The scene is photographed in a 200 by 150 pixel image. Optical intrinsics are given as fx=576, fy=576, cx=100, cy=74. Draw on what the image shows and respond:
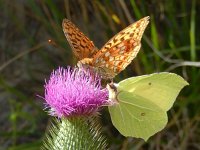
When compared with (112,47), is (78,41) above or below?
above

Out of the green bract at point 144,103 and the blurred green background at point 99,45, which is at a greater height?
the green bract at point 144,103

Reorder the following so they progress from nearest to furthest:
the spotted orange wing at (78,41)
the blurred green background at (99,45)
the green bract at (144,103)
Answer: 1. the spotted orange wing at (78,41)
2. the green bract at (144,103)
3. the blurred green background at (99,45)

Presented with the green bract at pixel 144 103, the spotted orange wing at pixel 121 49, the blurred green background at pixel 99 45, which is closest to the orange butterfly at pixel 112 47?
the spotted orange wing at pixel 121 49

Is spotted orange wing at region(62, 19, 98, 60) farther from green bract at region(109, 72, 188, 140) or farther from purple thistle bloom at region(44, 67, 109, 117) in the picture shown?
green bract at region(109, 72, 188, 140)

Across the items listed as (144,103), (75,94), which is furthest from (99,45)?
(75,94)

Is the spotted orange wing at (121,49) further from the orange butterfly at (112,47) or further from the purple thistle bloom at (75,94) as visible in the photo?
the purple thistle bloom at (75,94)

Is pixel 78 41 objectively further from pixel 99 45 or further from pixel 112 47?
pixel 99 45

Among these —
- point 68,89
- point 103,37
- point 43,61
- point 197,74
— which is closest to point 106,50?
point 68,89
